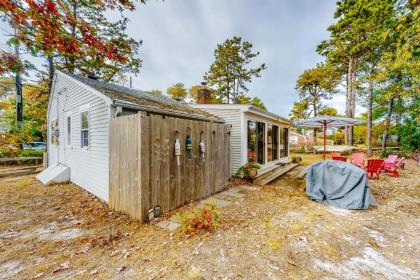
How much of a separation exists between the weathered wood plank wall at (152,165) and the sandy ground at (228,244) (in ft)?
1.73

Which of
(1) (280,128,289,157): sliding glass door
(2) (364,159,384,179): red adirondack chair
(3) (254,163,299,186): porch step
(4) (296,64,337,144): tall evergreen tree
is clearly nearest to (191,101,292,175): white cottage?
(3) (254,163,299,186): porch step

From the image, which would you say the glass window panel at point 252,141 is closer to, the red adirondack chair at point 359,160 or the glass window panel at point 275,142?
the glass window panel at point 275,142

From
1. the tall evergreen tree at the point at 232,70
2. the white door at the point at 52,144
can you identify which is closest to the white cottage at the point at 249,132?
the white door at the point at 52,144

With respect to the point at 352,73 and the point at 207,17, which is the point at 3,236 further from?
the point at 352,73

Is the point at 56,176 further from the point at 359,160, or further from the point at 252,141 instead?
the point at 359,160

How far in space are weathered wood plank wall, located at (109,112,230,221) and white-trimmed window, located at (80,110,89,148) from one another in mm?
2654

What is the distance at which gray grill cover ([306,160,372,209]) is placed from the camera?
183 inches

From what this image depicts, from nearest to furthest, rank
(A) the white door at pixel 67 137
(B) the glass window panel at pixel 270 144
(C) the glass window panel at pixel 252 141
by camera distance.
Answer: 1. (A) the white door at pixel 67 137
2. (C) the glass window panel at pixel 252 141
3. (B) the glass window panel at pixel 270 144

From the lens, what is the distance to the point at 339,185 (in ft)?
16.2

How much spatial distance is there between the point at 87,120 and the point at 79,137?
40.6 inches

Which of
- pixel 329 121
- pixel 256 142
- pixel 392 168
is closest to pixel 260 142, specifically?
pixel 256 142

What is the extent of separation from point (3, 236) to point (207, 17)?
1042 centimetres

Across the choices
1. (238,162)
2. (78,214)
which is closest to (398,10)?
(238,162)

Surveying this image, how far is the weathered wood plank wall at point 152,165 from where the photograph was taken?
12.4 feet
